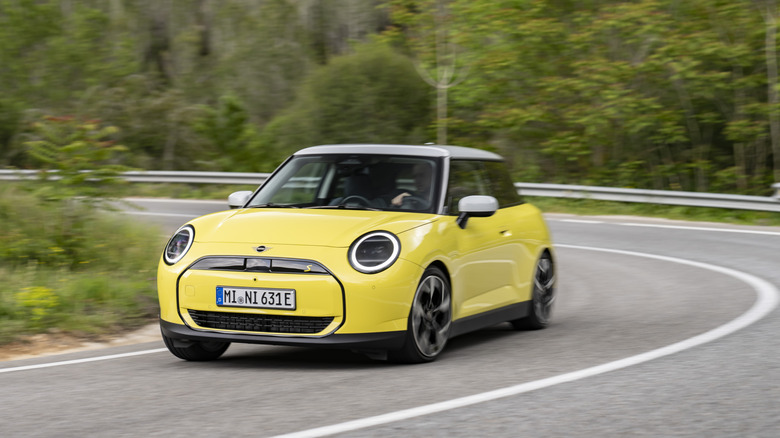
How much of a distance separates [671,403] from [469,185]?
287 centimetres

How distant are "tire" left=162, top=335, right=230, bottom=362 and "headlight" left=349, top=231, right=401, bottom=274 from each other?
1.21 metres

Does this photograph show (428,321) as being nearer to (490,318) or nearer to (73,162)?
(490,318)

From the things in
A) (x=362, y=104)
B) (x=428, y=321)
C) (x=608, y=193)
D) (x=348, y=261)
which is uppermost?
(x=348, y=261)

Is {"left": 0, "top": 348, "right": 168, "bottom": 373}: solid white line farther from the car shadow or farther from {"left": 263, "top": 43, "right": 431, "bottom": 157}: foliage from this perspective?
{"left": 263, "top": 43, "right": 431, "bottom": 157}: foliage

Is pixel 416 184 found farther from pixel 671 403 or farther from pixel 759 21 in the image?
pixel 759 21

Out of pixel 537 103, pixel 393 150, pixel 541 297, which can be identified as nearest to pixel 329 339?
pixel 393 150

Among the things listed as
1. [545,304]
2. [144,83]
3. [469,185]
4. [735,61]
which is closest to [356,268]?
[469,185]

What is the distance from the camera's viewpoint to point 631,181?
2755 cm

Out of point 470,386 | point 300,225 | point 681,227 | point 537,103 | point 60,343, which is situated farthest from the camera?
point 537,103

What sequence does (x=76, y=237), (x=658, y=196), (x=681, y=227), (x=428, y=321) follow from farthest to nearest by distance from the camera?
(x=658, y=196) < (x=681, y=227) < (x=76, y=237) < (x=428, y=321)

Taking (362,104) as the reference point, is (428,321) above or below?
above

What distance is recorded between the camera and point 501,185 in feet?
28.1

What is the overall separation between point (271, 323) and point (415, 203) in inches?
58.3

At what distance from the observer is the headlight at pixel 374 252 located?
20.8 feet
